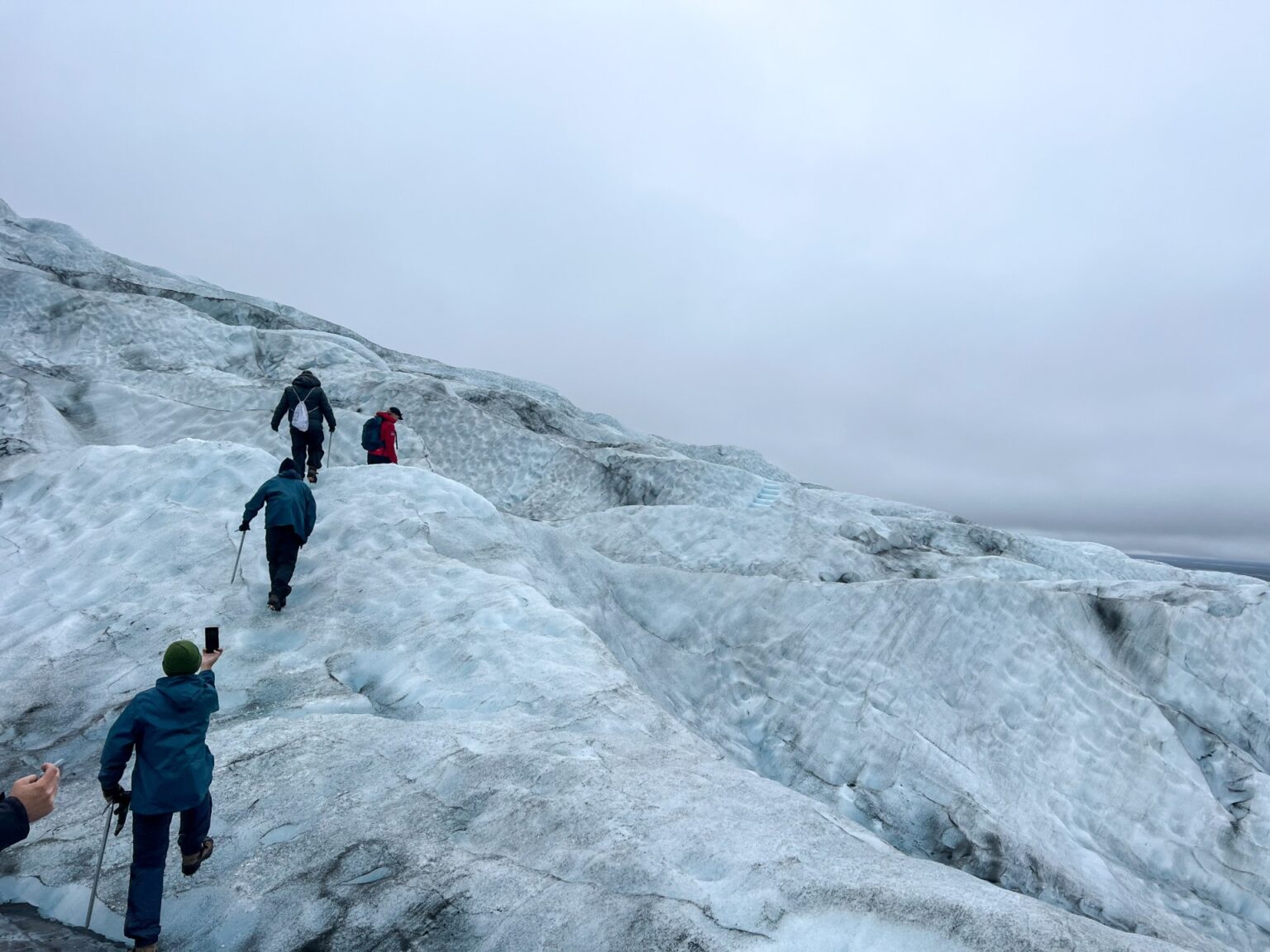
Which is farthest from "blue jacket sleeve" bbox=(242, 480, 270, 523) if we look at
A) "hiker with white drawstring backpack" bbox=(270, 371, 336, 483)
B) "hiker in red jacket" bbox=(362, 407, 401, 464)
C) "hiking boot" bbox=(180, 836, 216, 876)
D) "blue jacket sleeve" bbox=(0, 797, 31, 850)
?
"hiker in red jacket" bbox=(362, 407, 401, 464)

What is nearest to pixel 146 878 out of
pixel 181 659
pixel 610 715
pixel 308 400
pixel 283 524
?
pixel 181 659

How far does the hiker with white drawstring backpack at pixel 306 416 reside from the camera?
12656 millimetres

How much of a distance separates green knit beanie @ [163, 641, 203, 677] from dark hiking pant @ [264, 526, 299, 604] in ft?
14.8

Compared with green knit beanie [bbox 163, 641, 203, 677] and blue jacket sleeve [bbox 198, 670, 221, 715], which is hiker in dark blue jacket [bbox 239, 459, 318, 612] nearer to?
blue jacket sleeve [bbox 198, 670, 221, 715]

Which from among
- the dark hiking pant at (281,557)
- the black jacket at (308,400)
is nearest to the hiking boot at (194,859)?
the dark hiking pant at (281,557)

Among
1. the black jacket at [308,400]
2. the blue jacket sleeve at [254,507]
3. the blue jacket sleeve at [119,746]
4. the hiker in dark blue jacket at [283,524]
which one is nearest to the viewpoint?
the blue jacket sleeve at [119,746]

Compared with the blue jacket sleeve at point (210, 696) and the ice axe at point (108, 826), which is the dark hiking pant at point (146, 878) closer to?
the ice axe at point (108, 826)

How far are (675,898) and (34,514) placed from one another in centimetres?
1249

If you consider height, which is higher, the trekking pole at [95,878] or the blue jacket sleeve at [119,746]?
the blue jacket sleeve at [119,746]

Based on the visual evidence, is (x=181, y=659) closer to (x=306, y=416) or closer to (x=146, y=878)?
(x=146, y=878)

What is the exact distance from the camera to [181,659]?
4793 millimetres

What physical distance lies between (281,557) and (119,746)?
4.90 m

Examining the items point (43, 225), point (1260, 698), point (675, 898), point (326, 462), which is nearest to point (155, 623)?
point (675, 898)

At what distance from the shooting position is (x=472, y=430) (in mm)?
23469
